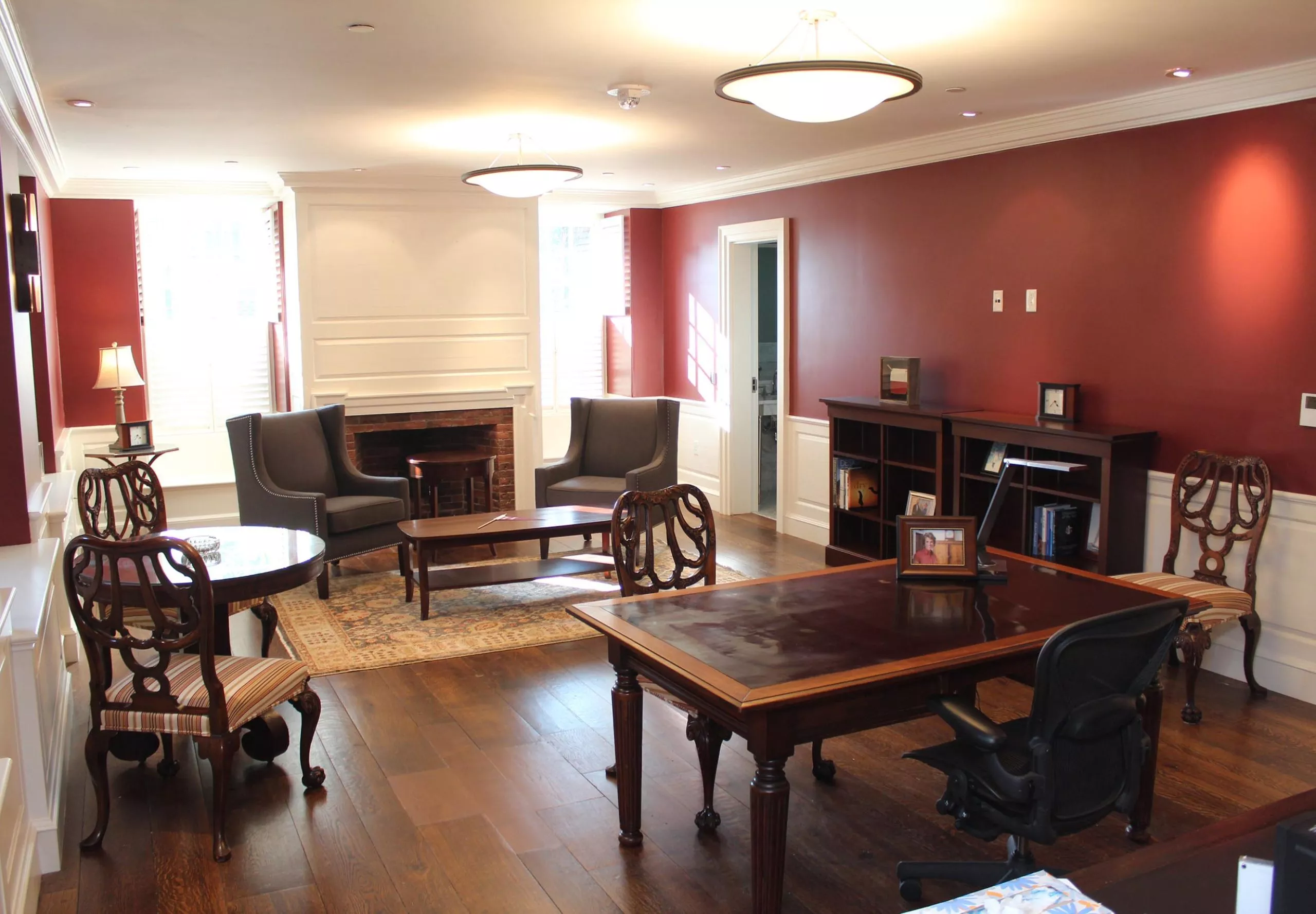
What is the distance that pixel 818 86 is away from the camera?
3.09 metres

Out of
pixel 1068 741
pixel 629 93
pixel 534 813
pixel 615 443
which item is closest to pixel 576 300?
pixel 615 443

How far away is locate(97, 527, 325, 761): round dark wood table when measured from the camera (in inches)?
138

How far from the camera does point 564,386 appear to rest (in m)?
9.02

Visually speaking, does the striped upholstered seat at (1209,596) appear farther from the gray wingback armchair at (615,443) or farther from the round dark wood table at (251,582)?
the gray wingback armchair at (615,443)

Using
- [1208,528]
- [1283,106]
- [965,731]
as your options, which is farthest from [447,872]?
[1283,106]

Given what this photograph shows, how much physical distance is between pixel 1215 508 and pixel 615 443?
3.73 meters

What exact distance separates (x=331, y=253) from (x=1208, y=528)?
5.53m

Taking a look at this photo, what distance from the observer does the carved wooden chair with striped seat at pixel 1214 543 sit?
4.05m

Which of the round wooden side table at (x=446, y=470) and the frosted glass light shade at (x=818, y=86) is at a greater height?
the frosted glass light shade at (x=818, y=86)

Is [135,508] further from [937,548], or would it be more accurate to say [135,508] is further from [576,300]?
[576,300]

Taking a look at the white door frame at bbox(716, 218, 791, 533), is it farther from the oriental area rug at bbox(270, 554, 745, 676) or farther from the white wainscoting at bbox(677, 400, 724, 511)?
the oriental area rug at bbox(270, 554, 745, 676)

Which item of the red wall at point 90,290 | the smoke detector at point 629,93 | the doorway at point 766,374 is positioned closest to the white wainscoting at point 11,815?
the smoke detector at point 629,93

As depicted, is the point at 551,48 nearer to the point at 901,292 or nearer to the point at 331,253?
the point at 901,292

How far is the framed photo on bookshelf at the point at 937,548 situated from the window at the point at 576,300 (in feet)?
18.5
